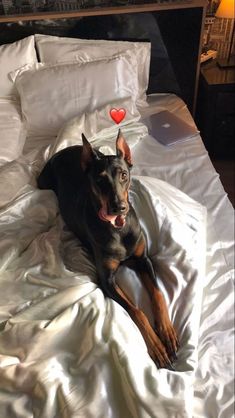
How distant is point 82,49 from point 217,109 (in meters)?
0.82

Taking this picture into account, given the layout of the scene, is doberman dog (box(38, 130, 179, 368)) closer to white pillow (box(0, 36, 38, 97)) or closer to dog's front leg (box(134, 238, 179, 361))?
dog's front leg (box(134, 238, 179, 361))

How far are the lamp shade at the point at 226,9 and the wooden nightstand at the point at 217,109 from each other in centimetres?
29

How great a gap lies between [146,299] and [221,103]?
1469mm

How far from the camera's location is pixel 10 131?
5.80 ft

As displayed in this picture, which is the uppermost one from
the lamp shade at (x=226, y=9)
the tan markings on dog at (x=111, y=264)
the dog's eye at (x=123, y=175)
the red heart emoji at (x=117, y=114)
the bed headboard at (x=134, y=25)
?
the lamp shade at (x=226, y=9)

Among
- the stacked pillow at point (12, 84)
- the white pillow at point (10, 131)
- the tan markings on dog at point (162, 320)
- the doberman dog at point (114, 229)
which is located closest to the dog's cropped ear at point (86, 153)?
the doberman dog at point (114, 229)

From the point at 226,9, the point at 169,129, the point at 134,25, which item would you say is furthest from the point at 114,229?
the point at 226,9

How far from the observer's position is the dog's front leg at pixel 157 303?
3.13 feet

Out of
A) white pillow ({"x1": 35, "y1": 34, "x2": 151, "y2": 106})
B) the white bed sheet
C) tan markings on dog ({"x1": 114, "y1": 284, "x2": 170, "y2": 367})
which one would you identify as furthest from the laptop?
tan markings on dog ({"x1": 114, "y1": 284, "x2": 170, "y2": 367})

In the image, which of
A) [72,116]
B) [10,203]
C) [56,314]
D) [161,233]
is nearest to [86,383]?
[56,314]

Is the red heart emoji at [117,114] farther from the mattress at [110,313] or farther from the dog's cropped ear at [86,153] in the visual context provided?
the dog's cropped ear at [86,153]

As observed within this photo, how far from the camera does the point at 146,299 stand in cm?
107

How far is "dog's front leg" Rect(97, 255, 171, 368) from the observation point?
3.10ft

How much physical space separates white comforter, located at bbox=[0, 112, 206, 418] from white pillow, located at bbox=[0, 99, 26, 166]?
33 cm
